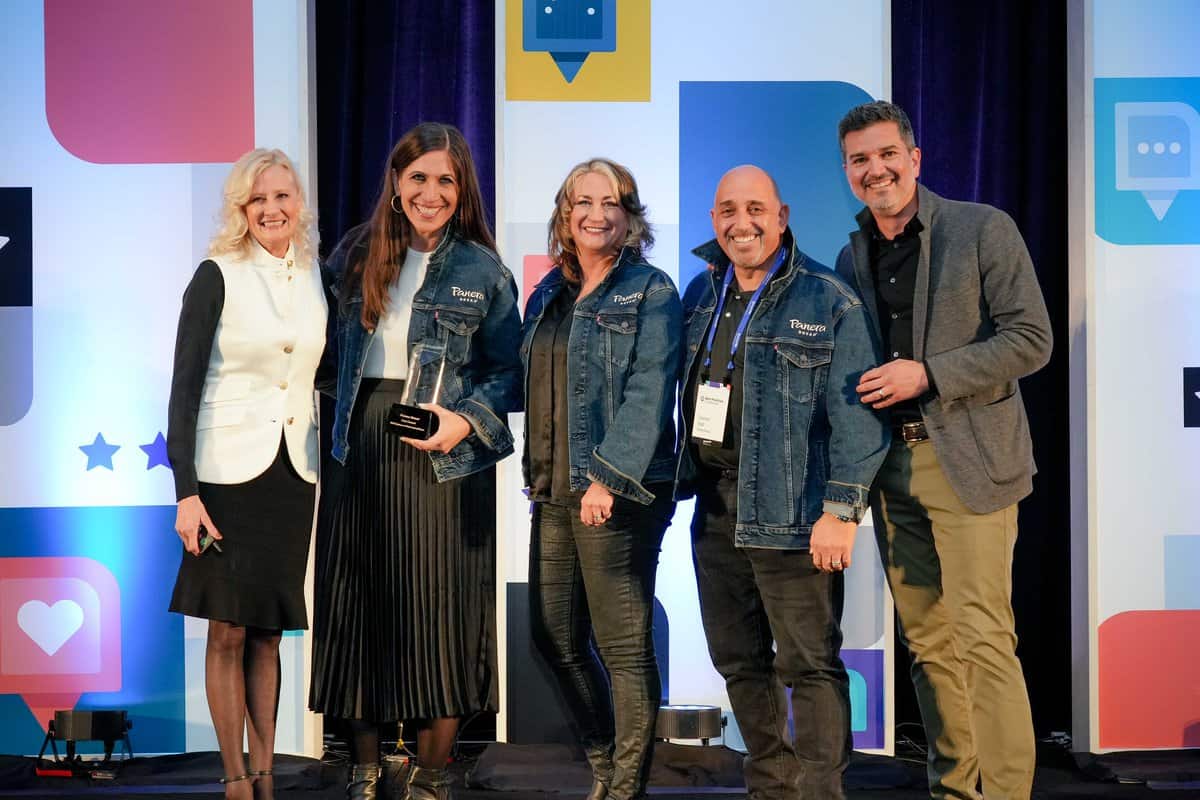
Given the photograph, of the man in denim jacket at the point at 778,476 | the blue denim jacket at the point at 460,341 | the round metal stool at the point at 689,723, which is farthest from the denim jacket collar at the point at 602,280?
the round metal stool at the point at 689,723

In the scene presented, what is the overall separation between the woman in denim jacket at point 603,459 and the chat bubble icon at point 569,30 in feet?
4.18

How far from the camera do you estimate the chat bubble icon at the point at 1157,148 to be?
397 cm

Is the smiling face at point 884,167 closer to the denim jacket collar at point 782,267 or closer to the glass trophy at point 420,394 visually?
Answer: the denim jacket collar at point 782,267

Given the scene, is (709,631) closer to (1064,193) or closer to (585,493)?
(585,493)

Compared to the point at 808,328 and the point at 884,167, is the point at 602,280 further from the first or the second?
the point at 884,167

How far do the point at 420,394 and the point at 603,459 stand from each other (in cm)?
49

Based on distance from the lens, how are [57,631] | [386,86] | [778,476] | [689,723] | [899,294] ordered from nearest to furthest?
[778,476]
[899,294]
[689,723]
[57,631]
[386,86]

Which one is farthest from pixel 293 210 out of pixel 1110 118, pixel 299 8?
pixel 1110 118

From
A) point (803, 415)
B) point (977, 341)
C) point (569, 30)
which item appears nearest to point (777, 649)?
point (803, 415)

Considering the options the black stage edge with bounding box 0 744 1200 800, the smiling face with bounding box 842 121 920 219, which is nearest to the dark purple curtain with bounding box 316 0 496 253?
the smiling face with bounding box 842 121 920 219

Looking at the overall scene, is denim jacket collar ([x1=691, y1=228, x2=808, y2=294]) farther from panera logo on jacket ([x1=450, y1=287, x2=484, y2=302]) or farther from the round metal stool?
the round metal stool

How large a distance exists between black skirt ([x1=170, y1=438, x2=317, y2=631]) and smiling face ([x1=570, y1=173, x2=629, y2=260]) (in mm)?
914

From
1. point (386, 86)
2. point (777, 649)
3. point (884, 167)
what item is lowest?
point (777, 649)

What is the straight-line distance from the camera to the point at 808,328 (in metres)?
2.61
